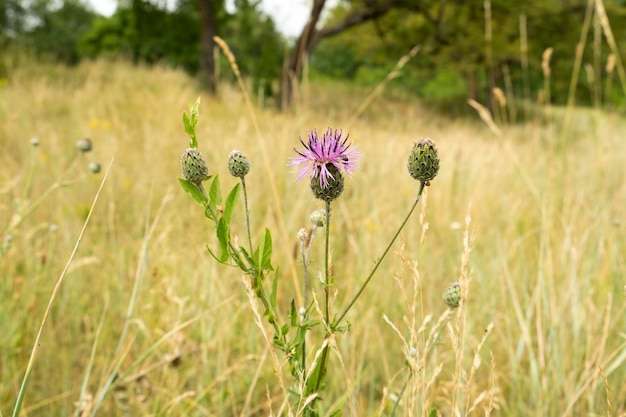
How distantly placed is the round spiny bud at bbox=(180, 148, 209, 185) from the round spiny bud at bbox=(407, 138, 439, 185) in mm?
238

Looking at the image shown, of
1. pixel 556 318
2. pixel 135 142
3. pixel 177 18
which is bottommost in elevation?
pixel 556 318

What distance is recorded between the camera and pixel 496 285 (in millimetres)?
1757

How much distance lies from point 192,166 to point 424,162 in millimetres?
263

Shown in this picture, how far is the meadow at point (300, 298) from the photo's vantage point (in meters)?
1.09

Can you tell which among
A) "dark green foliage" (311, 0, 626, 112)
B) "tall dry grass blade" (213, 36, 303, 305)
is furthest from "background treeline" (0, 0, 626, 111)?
"tall dry grass blade" (213, 36, 303, 305)

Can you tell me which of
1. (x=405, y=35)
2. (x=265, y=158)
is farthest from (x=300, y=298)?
(x=405, y=35)

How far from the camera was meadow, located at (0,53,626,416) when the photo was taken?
109 centimetres

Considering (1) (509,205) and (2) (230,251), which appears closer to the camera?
(2) (230,251)

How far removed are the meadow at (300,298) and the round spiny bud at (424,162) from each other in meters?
0.07

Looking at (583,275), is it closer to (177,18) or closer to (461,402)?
(461,402)

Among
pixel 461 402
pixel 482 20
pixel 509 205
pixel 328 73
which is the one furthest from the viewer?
pixel 328 73

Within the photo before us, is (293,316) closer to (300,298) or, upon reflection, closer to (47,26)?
(300,298)

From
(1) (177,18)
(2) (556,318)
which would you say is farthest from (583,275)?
(1) (177,18)

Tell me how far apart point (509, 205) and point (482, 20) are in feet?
26.7
